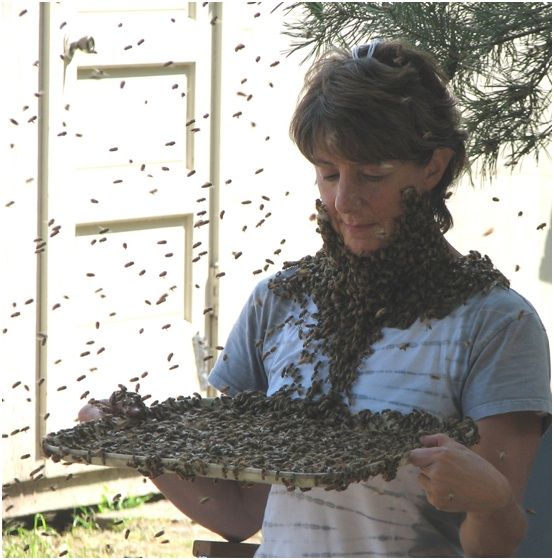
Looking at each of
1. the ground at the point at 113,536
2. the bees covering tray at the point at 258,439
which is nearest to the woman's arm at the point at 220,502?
the bees covering tray at the point at 258,439

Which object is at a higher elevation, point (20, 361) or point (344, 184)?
point (344, 184)

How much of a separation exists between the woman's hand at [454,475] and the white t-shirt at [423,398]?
164 millimetres

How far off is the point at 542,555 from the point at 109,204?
92.6 inches

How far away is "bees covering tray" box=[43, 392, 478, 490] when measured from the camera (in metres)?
1.92

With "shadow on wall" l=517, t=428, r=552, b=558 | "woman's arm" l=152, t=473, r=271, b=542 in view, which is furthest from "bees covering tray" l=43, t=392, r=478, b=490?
"shadow on wall" l=517, t=428, r=552, b=558

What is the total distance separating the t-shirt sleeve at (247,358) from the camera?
2500 mm

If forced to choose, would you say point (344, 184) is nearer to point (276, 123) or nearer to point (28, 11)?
point (28, 11)

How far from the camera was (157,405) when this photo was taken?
2387mm

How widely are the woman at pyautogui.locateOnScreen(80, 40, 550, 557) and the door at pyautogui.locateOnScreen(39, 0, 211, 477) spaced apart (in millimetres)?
2191

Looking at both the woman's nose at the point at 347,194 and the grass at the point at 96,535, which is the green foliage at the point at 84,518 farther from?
the woman's nose at the point at 347,194

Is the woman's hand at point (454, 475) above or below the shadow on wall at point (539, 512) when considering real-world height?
above

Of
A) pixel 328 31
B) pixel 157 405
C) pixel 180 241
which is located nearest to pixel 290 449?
pixel 157 405

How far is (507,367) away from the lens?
2115 millimetres

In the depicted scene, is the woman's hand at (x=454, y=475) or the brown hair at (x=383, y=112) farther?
the brown hair at (x=383, y=112)
